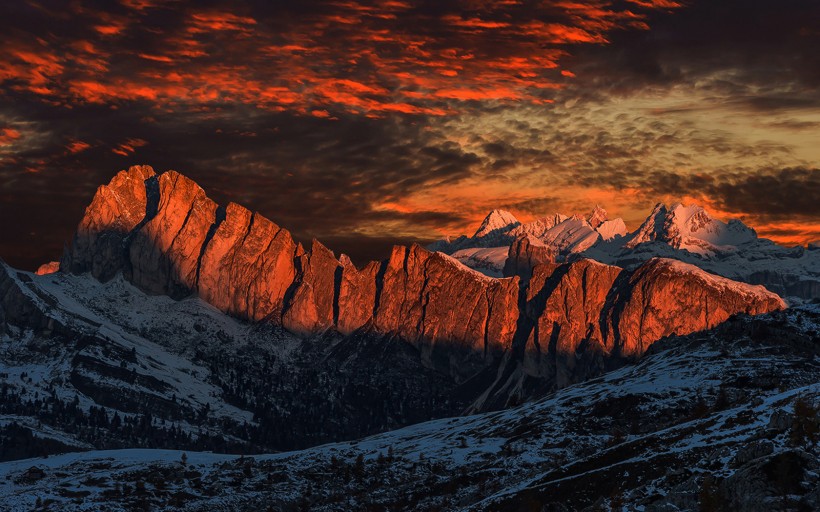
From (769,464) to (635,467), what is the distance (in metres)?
48.1

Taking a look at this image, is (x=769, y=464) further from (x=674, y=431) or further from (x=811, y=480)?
(x=674, y=431)

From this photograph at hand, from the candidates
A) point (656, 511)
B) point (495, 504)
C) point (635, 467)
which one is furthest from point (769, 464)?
point (495, 504)

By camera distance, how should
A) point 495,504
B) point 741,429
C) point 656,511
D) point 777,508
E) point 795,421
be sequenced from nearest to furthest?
point 777,508 → point 656,511 → point 795,421 → point 741,429 → point 495,504

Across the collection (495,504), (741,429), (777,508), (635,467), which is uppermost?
(777,508)

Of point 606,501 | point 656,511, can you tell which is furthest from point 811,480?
point 606,501

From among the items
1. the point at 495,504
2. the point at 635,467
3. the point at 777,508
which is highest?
the point at 777,508

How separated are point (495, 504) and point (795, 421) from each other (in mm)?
57150

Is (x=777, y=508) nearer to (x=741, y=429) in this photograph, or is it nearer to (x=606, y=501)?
(x=606, y=501)

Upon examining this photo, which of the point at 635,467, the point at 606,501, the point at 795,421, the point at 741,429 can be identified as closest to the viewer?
the point at 795,421

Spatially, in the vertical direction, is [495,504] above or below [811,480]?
below

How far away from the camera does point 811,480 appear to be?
105125mm

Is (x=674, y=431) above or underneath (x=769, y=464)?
underneath

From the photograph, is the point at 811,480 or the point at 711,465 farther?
the point at 711,465

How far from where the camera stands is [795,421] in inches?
4685
